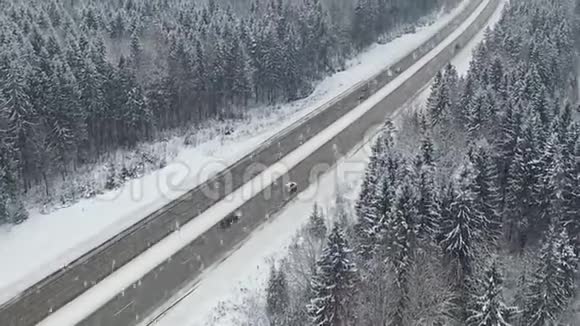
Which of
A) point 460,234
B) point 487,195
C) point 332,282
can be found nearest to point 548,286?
point 460,234

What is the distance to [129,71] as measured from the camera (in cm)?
7494

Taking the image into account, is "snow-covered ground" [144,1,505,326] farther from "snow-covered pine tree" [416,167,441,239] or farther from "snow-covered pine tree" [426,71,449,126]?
"snow-covered pine tree" [416,167,441,239]

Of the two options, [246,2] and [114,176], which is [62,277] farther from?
[246,2]

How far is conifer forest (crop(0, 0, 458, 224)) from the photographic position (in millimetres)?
63719

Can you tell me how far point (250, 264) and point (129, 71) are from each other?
117 feet

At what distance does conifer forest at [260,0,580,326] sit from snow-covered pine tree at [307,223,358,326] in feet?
0.22

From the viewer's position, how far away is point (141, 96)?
75438 millimetres

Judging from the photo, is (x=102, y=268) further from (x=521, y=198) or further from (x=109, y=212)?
(x=521, y=198)

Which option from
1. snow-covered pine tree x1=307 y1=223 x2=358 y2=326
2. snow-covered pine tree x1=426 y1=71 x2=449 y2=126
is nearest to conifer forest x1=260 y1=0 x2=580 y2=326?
snow-covered pine tree x1=307 y1=223 x2=358 y2=326

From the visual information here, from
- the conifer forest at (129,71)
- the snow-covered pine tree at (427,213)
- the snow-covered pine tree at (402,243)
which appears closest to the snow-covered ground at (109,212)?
the conifer forest at (129,71)

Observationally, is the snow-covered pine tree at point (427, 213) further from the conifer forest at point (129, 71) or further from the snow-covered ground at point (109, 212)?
the conifer forest at point (129, 71)

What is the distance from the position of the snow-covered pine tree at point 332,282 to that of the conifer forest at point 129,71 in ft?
100

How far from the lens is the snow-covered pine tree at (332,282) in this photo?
37.6 meters

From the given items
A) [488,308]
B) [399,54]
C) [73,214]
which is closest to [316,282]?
[488,308]
